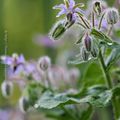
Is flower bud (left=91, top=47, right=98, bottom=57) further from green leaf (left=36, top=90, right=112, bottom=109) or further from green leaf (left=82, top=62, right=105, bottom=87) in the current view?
green leaf (left=82, top=62, right=105, bottom=87)

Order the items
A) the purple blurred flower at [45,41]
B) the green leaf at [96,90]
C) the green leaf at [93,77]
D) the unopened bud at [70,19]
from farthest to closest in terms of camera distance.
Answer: the purple blurred flower at [45,41] → the green leaf at [93,77] → the green leaf at [96,90] → the unopened bud at [70,19]

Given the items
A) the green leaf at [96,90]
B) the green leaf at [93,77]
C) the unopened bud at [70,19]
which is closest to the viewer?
the unopened bud at [70,19]

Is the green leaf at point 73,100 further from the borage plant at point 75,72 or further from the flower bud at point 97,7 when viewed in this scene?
the flower bud at point 97,7

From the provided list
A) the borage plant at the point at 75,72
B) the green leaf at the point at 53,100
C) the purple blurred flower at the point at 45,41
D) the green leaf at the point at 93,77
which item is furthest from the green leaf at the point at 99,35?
the purple blurred flower at the point at 45,41

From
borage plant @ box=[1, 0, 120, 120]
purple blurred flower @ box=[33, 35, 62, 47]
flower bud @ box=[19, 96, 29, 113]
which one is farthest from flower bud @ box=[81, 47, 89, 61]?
purple blurred flower @ box=[33, 35, 62, 47]

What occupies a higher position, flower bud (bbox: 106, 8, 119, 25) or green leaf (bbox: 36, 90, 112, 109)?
flower bud (bbox: 106, 8, 119, 25)

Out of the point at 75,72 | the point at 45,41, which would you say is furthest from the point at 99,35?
the point at 45,41

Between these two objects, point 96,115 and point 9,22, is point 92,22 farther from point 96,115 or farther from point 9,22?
point 9,22

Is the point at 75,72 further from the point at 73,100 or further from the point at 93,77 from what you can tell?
the point at 73,100
